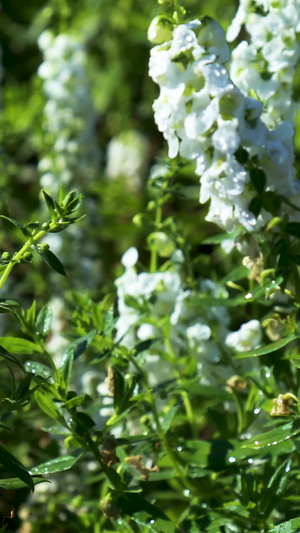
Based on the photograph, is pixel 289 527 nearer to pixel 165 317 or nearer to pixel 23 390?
pixel 23 390

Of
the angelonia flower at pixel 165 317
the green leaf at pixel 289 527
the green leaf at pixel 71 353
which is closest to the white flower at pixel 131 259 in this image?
the angelonia flower at pixel 165 317

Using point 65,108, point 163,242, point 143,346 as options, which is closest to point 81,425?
point 143,346

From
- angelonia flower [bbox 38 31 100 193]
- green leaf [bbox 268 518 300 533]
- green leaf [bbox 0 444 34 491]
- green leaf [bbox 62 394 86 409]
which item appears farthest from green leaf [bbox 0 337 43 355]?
angelonia flower [bbox 38 31 100 193]

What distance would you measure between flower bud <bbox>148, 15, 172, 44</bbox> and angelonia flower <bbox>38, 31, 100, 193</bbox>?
1494 millimetres

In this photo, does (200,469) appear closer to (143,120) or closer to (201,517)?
(201,517)

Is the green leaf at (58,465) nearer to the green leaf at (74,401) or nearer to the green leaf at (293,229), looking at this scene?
the green leaf at (74,401)

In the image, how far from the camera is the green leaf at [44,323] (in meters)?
1.36

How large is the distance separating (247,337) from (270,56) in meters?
0.51

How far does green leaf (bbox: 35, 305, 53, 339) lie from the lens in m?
1.36

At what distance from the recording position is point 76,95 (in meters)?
2.93

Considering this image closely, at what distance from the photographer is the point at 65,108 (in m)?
2.92

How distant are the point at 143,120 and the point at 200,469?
3046 millimetres

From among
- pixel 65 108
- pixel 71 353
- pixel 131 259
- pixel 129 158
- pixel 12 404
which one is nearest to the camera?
pixel 12 404

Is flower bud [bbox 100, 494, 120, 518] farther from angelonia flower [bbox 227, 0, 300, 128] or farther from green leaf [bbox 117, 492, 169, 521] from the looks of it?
angelonia flower [bbox 227, 0, 300, 128]
